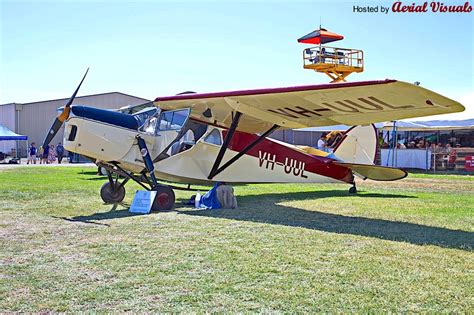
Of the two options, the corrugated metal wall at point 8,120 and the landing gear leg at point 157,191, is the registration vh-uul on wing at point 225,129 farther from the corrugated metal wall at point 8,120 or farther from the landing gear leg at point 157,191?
the corrugated metal wall at point 8,120

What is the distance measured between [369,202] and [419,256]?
536 centimetres

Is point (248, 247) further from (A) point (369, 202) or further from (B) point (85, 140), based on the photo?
(A) point (369, 202)

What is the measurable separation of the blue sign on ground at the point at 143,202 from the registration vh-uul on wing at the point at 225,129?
157mm

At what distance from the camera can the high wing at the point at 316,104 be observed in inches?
274

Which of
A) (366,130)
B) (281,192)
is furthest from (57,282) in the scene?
(366,130)

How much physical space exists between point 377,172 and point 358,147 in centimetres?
156

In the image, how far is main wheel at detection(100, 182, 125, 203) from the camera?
10.3 metres

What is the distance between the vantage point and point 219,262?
478 centimetres

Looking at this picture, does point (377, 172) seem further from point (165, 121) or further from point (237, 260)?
point (237, 260)

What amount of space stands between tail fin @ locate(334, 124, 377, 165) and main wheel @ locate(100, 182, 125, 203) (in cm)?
606

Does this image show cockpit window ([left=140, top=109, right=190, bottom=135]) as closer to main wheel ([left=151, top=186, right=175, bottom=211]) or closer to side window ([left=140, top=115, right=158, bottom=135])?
side window ([left=140, top=115, right=158, bottom=135])

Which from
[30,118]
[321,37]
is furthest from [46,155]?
[321,37]

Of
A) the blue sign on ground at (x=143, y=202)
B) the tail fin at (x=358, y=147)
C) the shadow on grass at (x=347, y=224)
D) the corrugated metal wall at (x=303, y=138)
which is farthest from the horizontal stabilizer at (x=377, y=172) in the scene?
the corrugated metal wall at (x=303, y=138)

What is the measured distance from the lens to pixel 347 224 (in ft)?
23.6
